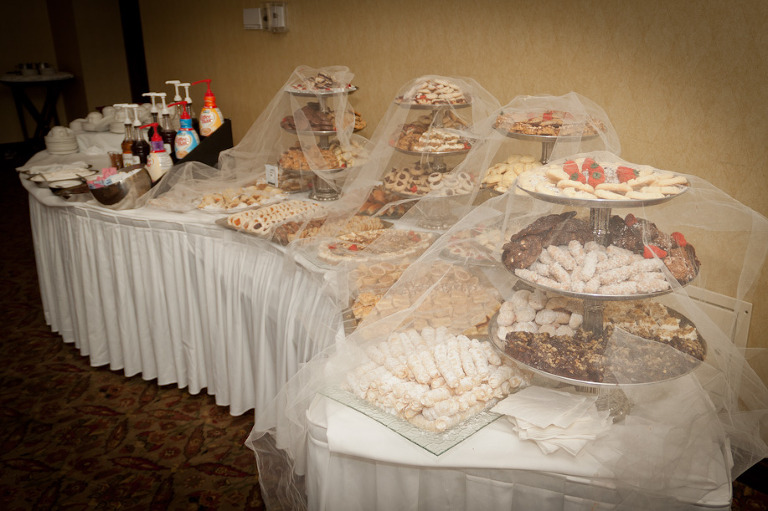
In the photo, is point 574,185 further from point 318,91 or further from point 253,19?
point 253,19

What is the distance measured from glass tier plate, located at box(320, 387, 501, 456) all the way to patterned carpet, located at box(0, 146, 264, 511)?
97 cm

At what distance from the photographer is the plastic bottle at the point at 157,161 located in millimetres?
2771

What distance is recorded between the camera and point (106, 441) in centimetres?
240

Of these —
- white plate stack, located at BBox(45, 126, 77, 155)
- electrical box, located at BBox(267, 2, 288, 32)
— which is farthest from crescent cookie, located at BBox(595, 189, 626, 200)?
white plate stack, located at BBox(45, 126, 77, 155)

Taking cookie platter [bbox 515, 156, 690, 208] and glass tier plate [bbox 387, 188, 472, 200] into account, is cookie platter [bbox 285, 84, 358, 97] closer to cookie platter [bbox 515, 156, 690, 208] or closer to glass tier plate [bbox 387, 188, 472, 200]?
glass tier plate [bbox 387, 188, 472, 200]

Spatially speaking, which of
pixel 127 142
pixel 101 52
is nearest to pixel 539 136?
pixel 127 142

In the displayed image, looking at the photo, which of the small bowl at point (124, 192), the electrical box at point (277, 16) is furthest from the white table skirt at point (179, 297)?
the electrical box at point (277, 16)

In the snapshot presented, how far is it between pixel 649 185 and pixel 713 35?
35.6 inches

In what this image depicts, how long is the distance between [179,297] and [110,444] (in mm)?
610

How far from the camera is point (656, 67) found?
2.04 meters

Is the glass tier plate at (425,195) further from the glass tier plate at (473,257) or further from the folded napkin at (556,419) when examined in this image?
the folded napkin at (556,419)

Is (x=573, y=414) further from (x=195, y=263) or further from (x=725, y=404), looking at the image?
(x=195, y=263)

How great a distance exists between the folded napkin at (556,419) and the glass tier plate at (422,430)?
0.16 ft

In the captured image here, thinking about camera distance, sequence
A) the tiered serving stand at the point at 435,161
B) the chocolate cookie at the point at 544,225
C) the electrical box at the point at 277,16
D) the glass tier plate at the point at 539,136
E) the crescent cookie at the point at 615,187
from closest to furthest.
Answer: the crescent cookie at the point at 615,187 → the chocolate cookie at the point at 544,225 → the glass tier plate at the point at 539,136 → the tiered serving stand at the point at 435,161 → the electrical box at the point at 277,16
